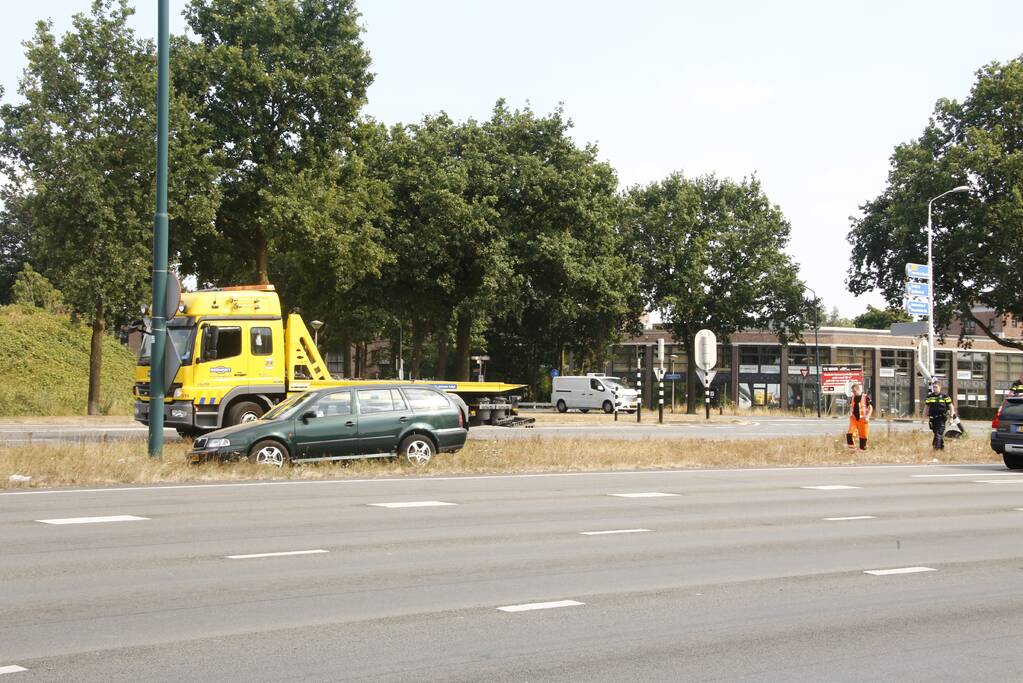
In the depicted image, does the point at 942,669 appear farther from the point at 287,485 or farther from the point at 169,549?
the point at 287,485

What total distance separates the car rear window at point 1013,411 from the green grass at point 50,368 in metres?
29.3

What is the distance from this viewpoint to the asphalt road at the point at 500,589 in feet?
21.3

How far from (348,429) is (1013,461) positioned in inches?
558

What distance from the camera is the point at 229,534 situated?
1172 cm

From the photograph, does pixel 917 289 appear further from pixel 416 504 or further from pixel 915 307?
pixel 416 504

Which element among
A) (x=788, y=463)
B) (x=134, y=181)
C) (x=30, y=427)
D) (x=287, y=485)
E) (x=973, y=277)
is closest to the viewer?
(x=287, y=485)

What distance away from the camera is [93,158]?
118 feet

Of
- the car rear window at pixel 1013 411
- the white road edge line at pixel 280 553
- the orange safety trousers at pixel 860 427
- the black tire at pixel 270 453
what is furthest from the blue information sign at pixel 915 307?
the white road edge line at pixel 280 553

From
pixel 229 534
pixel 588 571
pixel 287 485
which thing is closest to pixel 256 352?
pixel 287 485

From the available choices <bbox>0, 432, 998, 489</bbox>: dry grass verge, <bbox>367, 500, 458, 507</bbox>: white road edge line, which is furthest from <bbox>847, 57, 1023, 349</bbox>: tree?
<bbox>367, 500, 458, 507</bbox>: white road edge line

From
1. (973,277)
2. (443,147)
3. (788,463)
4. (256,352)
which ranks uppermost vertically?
(443,147)

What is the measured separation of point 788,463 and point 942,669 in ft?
61.6

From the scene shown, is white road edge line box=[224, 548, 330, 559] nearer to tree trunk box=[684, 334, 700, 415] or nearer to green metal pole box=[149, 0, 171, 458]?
green metal pole box=[149, 0, 171, 458]

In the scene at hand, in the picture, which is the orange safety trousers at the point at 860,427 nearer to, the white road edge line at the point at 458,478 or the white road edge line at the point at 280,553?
the white road edge line at the point at 458,478
